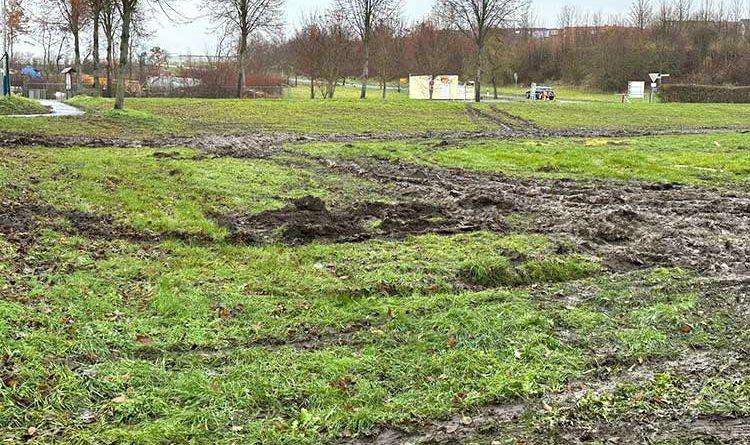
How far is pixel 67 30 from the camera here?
44.8 metres

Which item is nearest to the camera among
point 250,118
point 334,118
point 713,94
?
point 250,118

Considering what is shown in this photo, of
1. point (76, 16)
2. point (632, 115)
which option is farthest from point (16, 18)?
point (632, 115)

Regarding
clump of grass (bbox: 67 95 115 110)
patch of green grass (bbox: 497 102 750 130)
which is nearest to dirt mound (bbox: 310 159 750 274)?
patch of green grass (bbox: 497 102 750 130)

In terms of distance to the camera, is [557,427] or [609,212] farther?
[609,212]

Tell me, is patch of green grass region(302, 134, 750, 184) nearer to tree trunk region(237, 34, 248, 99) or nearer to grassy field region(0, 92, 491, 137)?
grassy field region(0, 92, 491, 137)

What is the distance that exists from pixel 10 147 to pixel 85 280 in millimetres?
12041

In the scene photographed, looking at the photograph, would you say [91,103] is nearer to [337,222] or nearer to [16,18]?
[16,18]

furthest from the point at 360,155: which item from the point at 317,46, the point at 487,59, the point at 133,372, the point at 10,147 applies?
the point at 487,59

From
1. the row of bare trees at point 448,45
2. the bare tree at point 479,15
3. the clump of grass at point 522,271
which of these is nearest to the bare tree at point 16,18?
the row of bare trees at point 448,45

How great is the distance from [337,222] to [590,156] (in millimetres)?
10769

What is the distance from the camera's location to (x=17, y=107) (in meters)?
26.5

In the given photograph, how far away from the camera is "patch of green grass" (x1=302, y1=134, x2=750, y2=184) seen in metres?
15.9

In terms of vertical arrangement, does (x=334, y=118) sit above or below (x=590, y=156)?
above

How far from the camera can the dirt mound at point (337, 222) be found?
9.16 metres
